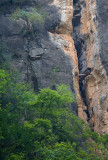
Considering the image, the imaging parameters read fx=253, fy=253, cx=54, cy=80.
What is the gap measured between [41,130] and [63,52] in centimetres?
958

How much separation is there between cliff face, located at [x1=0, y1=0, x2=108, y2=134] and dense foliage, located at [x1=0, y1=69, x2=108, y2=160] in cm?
302

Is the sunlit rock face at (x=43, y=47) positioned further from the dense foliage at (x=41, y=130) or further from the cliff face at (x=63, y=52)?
the dense foliage at (x=41, y=130)

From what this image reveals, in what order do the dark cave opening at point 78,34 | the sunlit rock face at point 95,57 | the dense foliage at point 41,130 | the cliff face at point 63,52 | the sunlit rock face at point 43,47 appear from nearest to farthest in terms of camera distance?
1. the dense foliage at point 41,130
2. the sunlit rock face at point 95,57
3. the cliff face at point 63,52
4. the sunlit rock face at point 43,47
5. the dark cave opening at point 78,34

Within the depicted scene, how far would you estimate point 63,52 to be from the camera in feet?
69.3

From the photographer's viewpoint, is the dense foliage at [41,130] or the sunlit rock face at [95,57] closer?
the dense foliage at [41,130]

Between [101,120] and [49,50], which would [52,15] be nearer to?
[49,50]

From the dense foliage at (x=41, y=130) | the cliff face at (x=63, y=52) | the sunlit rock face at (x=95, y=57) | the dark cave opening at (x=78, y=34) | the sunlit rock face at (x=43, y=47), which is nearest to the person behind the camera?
the dense foliage at (x=41, y=130)

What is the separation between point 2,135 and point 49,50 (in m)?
10.7

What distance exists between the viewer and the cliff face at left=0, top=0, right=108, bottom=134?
1928 centimetres

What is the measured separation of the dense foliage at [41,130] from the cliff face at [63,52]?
9.90ft

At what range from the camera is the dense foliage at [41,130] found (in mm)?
11688

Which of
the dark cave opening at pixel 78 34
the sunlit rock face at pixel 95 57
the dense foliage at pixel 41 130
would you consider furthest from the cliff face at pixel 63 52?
the dense foliage at pixel 41 130

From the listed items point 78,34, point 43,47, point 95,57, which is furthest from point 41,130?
point 78,34

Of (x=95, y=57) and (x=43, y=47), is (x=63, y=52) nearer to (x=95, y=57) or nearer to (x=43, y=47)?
(x=43, y=47)
